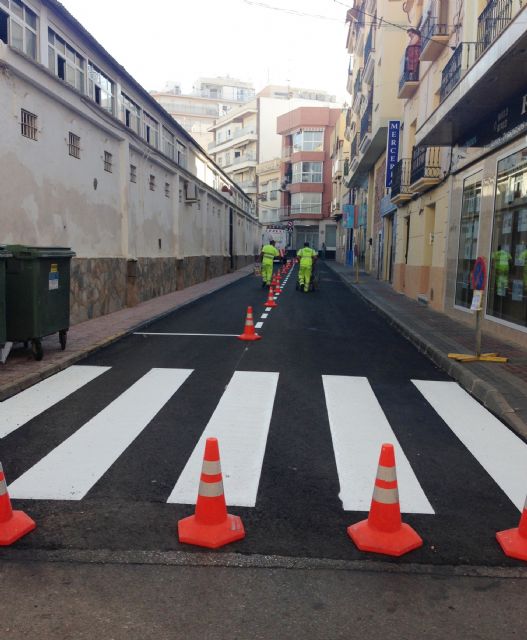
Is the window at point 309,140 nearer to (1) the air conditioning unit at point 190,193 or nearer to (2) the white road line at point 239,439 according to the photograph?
(1) the air conditioning unit at point 190,193

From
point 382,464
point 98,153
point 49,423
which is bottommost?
point 49,423

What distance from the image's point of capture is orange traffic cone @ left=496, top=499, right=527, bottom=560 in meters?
3.17

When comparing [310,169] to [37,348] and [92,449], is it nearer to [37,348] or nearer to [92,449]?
[37,348]

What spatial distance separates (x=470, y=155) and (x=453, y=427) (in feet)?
29.9

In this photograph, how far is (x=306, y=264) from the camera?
2103cm

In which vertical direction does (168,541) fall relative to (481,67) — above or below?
below

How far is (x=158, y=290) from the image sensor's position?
18500 mm

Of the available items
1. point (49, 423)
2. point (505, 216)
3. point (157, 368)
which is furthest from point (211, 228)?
point (49, 423)

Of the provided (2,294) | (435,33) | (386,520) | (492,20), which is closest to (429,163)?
(435,33)

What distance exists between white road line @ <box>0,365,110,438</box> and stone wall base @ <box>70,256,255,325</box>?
4173mm

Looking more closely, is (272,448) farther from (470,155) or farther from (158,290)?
(158,290)

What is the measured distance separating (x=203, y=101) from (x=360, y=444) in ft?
323

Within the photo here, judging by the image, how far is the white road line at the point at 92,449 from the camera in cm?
396

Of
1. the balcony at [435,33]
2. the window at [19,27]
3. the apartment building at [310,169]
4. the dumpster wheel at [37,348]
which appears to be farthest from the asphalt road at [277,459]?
the apartment building at [310,169]
